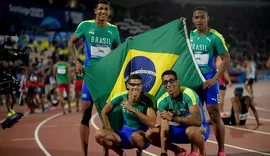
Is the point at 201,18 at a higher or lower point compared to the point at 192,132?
higher

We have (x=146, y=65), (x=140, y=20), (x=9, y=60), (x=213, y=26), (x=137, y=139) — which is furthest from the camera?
(x=213, y=26)

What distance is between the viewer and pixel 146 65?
6133mm

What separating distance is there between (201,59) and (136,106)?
50.2 inches

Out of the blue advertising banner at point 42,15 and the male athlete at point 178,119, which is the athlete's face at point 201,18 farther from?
the blue advertising banner at point 42,15

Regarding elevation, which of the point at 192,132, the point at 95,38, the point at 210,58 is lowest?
the point at 192,132

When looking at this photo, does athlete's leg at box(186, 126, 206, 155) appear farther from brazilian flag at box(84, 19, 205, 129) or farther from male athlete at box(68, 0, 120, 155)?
male athlete at box(68, 0, 120, 155)

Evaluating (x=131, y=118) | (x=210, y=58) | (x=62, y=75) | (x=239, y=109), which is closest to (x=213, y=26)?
(x=62, y=75)

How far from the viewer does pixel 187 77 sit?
5957mm

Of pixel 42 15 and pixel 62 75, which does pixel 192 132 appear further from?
pixel 42 15

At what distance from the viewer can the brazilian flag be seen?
6004 mm

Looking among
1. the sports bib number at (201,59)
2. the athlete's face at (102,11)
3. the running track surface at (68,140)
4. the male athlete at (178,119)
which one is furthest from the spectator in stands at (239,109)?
the athlete's face at (102,11)

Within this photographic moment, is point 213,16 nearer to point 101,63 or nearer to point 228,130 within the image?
point 228,130

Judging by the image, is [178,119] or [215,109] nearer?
[178,119]

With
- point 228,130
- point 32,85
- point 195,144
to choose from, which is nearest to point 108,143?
point 195,144
